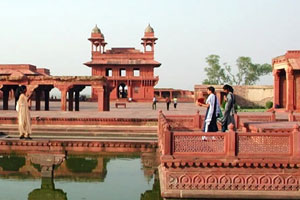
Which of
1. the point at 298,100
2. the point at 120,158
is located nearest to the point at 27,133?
the point at 120,158

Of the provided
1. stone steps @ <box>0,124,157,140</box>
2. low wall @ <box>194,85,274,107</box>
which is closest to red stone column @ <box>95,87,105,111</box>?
stone steps @ <box>0,124,157,140</box>

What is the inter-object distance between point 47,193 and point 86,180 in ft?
3.40

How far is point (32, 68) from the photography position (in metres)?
45.0

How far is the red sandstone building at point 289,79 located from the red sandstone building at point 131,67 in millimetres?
19702

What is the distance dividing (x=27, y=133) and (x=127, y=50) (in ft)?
123

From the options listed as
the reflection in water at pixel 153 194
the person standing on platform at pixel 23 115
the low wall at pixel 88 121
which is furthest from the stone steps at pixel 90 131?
the reflection in water at pixel 153 194

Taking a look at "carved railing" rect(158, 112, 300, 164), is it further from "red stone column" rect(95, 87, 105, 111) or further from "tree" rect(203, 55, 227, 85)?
"tree" rect(203, 55, 227, 85)

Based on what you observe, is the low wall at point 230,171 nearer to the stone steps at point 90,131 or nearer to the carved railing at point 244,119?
the carved railing at point 244,119

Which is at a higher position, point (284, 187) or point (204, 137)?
point (204, 137)

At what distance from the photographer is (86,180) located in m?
8.38

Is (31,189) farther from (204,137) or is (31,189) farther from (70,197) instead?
(204,137)

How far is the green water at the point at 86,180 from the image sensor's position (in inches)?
289

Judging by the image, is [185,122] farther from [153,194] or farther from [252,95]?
[252,95]

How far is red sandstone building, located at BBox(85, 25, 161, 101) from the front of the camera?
44000 millimetres
